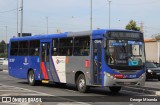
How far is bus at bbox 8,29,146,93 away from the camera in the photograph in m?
16.7

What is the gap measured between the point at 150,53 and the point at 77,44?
4754 cm

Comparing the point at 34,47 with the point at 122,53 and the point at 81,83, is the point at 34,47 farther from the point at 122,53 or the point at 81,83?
the point at 122,53

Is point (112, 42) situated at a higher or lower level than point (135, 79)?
higher

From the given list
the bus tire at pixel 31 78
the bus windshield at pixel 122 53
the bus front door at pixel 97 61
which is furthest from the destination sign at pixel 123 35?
the bus tire at pixel 31 78

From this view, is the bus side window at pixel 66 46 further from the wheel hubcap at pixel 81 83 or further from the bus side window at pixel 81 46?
the wheel hubcap at pixel 81 83

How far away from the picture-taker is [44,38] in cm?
2186

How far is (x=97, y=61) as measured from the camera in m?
17.3

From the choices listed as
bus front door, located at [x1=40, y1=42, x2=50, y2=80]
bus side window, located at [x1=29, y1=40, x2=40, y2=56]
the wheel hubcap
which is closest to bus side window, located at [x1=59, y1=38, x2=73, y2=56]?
bus front door, located at [x1=40, y1=42, x2=50, y2=80]

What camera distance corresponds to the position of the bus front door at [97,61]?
56.1ft

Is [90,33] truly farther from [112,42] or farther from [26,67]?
[26,67]

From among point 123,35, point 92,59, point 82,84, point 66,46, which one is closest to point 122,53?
point 123,35

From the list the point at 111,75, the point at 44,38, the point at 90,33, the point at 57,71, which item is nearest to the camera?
the point at 111,75

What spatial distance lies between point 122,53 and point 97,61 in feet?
4.06

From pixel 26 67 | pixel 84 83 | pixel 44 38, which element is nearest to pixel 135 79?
pixel 84 83
